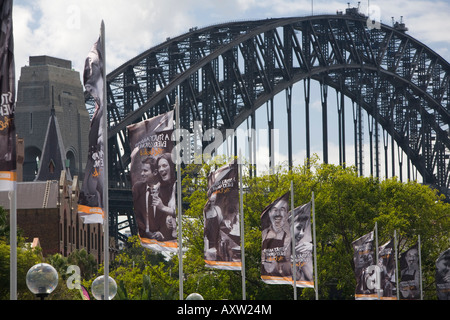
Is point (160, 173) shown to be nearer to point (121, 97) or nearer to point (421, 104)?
point (121, 97)

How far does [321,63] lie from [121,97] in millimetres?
28287

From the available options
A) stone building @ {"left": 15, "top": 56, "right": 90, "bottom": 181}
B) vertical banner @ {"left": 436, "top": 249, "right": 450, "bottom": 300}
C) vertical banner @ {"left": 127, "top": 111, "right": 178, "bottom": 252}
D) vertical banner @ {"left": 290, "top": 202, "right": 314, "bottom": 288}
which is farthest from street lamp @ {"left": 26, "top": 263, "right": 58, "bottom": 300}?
stone building @ {"left": 15, "top": 56, "right": 90, "bottom": 181}

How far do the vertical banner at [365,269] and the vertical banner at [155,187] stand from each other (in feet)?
72.1

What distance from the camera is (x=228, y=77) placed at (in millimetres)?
114062

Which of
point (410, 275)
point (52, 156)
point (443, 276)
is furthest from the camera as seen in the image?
point (52, 156)

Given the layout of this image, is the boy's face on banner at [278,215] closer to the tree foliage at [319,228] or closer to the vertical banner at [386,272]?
the vertical banner at [386,272]

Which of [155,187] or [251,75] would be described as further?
[251,75]

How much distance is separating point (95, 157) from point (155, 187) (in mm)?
3366

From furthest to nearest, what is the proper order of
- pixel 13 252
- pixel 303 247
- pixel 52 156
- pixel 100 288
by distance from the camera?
pixel 52 156 → pixel 303 247 → pixel 100 288 → pixel 13 252

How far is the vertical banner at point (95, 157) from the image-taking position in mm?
27516

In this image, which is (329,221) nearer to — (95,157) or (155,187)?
(155,187)

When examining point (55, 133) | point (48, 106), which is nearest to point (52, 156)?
point (55, 133)

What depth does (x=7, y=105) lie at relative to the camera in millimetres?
23594

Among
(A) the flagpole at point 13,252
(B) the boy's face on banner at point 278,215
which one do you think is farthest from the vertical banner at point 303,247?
(A) the flagpole at point 13,252
